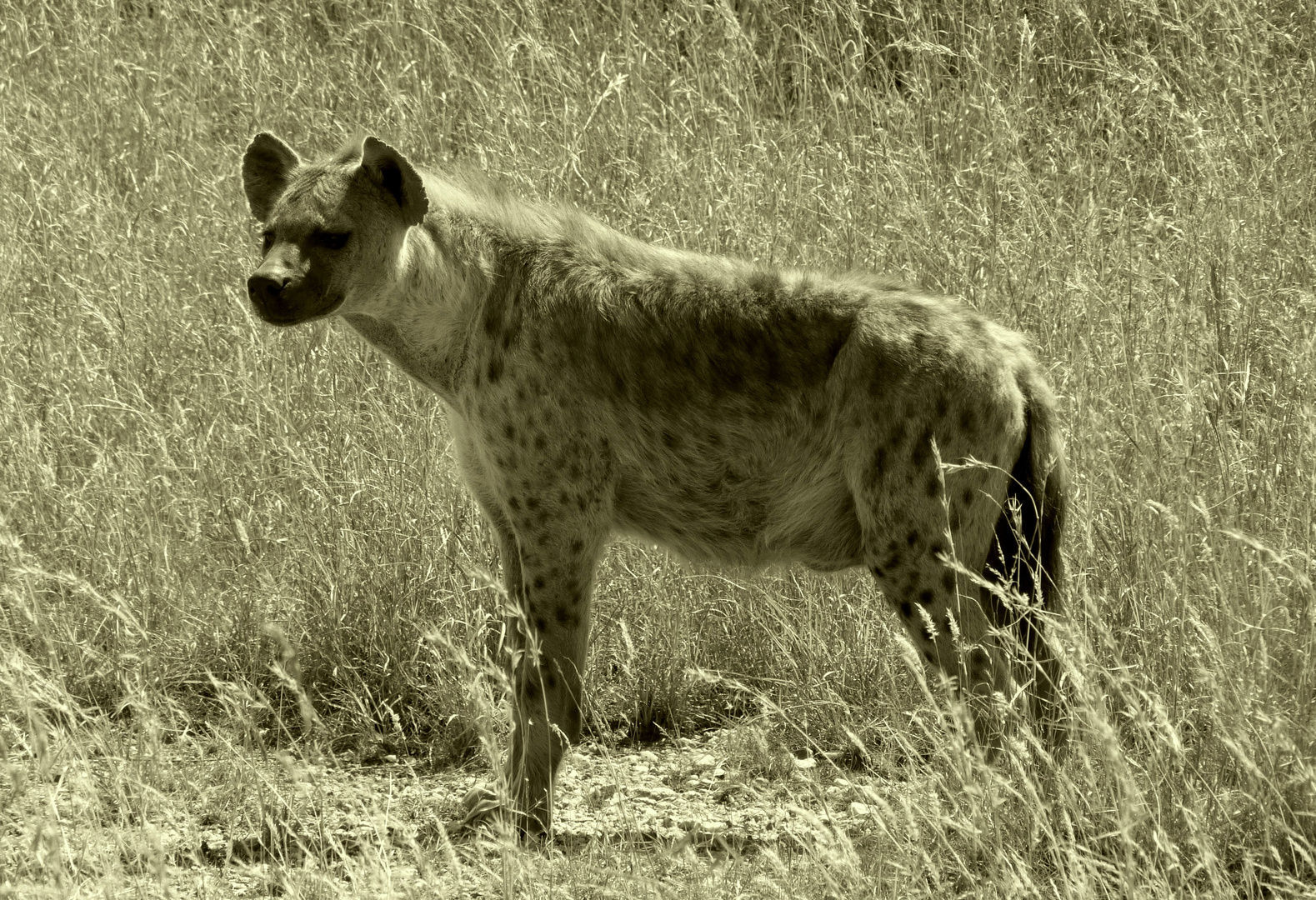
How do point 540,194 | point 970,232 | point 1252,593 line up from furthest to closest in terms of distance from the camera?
point 540,194 < point 970,232 < point 1252,593

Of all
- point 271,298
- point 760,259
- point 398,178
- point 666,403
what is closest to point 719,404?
point 666,403

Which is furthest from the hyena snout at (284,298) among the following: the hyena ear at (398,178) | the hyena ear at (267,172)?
the hyena ear at (267,172)

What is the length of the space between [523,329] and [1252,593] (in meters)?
1.62

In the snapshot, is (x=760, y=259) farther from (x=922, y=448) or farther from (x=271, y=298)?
(x=271, y=298)

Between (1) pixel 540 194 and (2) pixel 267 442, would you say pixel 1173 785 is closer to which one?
(2) pixel 267 442

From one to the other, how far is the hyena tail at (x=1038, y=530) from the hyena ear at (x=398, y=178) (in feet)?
4.33

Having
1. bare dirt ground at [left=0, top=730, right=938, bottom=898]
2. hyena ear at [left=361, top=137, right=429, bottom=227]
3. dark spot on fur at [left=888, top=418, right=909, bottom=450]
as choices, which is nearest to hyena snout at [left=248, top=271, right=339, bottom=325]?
Result: hyena ear at [left=361, top=137, right=429, bottom=227]

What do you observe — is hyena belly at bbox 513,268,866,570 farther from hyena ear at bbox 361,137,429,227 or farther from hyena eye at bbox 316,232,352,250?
hyena eye at bbox 316,232,352,250

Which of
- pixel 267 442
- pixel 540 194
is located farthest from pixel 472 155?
pixel 267 442

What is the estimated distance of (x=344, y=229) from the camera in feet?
10.9

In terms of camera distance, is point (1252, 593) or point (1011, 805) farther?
point (1252, 593)

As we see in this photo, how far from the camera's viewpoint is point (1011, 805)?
9.51 ft

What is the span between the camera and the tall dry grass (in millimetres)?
2908

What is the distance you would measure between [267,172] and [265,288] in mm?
505
